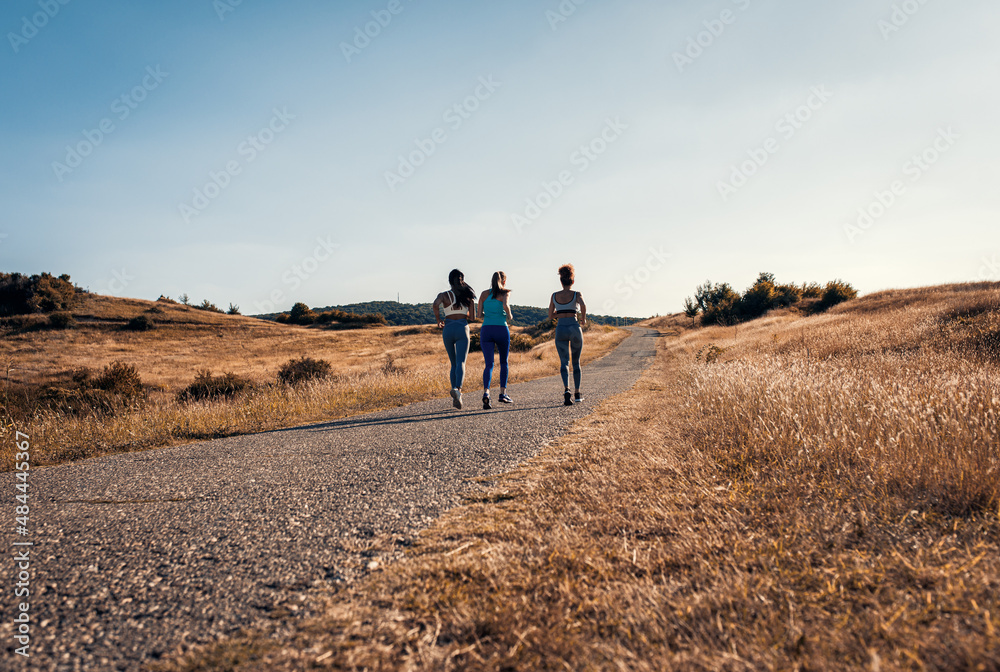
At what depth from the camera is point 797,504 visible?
278 cm

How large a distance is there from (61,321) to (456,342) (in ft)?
223

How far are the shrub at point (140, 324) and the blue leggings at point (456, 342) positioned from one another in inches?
2529

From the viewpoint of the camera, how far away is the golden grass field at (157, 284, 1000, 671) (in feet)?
5.34

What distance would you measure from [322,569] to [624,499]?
188 centimetres

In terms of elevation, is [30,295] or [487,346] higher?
[30,295]

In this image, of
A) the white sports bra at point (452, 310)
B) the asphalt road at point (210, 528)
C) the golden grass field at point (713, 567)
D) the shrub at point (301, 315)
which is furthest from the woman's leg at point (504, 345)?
the shrub at point (301, 315)

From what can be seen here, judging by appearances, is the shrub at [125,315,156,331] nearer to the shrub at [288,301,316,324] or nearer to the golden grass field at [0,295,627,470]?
the golden grass field at [0,295,627,470]

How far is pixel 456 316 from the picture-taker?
8.29 meters

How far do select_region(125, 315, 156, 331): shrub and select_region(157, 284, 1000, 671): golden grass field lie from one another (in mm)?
68448

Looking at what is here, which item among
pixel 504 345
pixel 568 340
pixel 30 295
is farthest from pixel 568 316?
pixel 30 295

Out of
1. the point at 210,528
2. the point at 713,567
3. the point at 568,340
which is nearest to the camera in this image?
the point at 713,567

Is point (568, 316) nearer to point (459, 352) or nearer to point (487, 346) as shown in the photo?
point (487, 346)

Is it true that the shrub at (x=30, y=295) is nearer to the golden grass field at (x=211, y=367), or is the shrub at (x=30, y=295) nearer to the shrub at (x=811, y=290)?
the golden grass field at (x=211, y=367)

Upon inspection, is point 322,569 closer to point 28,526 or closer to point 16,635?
point 16,635
